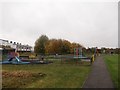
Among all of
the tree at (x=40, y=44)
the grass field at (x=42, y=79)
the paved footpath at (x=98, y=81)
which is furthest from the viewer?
the tree at (x=40, y=44)

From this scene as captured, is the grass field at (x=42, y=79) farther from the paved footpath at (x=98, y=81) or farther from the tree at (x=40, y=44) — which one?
the tree at (x=40, y=44)

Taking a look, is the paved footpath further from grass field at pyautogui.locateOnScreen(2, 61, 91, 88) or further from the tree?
the tree

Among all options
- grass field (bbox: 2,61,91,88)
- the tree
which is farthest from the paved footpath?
the tree

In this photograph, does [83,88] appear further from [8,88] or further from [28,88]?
[8,88]

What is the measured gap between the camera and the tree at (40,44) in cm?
9754

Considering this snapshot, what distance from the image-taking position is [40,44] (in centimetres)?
9912

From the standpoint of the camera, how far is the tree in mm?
97537

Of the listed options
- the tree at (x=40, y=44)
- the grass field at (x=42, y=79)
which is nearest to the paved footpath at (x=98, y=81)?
the grass field at (x=42, y=79)

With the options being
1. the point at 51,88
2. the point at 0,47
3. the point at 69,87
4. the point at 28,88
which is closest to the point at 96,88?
the point at 69,87

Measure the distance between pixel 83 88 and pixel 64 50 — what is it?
76752 millimetres

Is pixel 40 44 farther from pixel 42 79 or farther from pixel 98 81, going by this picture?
pixel 98 81

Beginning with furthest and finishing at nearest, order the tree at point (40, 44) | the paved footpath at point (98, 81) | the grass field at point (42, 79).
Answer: the tree at point (40, 44) < the grass field at point (42, 79) < the paved footpath at point (98, 81)

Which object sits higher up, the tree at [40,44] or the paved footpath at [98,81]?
the tree at [40,44]

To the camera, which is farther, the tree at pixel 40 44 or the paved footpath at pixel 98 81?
the tree at pixel 40 44
